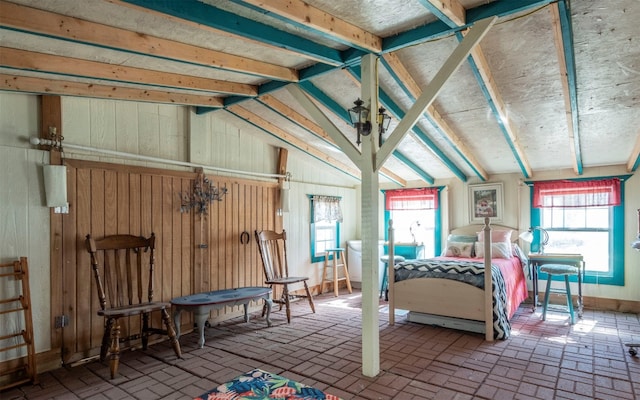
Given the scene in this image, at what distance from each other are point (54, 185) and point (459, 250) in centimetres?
537

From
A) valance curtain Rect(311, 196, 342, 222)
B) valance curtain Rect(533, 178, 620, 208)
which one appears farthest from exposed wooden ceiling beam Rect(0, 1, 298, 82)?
valance curtain Rect(533, 178, 620, 208)

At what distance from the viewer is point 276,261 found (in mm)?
5738

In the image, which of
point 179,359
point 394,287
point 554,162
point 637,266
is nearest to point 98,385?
point 179,359

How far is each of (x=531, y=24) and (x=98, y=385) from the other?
4.57m

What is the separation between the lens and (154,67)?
3432 mm

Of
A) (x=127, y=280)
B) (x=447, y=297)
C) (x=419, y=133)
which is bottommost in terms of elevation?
(x=447, y=297)

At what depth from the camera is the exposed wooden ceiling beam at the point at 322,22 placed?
93.5 inches

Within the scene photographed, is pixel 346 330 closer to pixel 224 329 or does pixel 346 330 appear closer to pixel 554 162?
pixel 224 329

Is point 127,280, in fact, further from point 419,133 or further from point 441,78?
point 419,133

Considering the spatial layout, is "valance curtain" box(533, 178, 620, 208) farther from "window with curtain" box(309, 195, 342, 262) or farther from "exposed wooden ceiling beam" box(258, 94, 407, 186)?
"exposed wooden ceiling beam" box(258, 94, 407, 186)

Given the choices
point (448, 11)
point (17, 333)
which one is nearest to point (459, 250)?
point (448, 11)

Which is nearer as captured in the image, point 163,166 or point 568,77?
point 568,77

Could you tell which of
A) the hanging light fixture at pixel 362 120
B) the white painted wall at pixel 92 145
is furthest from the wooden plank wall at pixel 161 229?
the hanging light fixture at pixel 362 120

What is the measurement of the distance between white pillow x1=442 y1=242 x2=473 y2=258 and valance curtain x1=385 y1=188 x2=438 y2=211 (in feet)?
3.13
